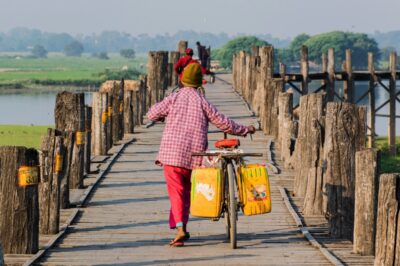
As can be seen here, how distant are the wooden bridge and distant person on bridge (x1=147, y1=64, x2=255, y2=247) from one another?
0.38m

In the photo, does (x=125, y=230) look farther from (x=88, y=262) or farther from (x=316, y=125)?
(x=316, y=125)

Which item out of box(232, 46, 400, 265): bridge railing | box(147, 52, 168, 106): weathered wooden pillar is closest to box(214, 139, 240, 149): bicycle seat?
box(232, 46, 400, 265): bridge railing

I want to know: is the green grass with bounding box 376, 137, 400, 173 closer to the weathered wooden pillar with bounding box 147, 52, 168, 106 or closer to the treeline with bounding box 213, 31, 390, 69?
the weathered wooden pillar with bounding box 147, 52, 168, 106

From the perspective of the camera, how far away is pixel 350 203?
37.1ft

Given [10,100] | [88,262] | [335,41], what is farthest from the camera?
[335,41]

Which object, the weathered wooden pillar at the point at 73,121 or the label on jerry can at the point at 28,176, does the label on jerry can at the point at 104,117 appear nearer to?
the weathered wooden pillar at the point at 73,121

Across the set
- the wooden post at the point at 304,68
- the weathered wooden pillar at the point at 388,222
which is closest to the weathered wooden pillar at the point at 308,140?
the weathered wooden pillar at the point at 388,222

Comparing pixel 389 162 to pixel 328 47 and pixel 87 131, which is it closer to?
pixel 87 131

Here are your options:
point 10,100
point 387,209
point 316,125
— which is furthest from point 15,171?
point 10,100

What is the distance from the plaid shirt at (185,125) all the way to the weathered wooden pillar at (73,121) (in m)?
3.94

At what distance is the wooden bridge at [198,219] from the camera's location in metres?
9.85

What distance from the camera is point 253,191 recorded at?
1011 centimetres

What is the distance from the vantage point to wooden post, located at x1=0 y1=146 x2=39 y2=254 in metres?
9.95

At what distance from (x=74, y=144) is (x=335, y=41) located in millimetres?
169108
